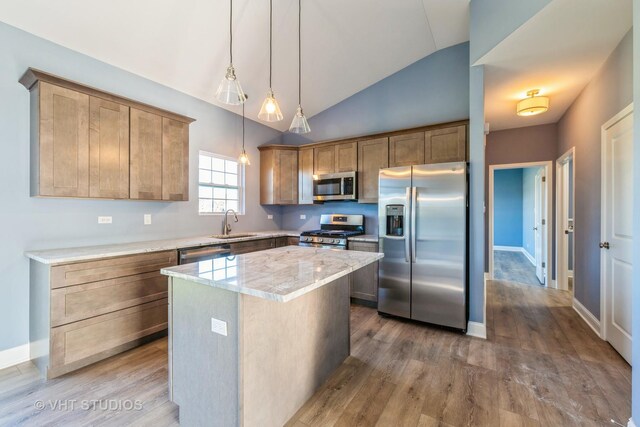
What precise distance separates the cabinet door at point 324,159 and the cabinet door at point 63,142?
2.93 m

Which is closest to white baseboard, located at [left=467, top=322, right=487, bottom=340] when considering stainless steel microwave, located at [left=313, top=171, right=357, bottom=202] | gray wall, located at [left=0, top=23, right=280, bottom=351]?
stainless steel microwave, located at [left=313, top=171, right=357, bottom=202]

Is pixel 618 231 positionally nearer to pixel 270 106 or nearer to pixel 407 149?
pixel 407 149

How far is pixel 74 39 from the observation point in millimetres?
2547

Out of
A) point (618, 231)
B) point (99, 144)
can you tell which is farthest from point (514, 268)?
point (99, 144)

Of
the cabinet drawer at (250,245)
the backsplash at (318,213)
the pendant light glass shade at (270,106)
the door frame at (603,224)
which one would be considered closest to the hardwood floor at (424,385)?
the door frame at (603,224)

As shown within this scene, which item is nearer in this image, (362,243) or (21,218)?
(21,218)

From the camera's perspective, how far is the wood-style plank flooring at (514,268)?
520 centimetres

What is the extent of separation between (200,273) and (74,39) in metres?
2.73

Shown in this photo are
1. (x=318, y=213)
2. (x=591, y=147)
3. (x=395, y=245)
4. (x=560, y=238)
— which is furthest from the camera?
(x=318, y=213)

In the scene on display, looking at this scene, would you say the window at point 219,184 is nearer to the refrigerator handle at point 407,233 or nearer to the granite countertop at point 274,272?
the granite countertop at point 274,272

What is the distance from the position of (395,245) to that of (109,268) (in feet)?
9.58

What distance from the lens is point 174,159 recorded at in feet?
10.4

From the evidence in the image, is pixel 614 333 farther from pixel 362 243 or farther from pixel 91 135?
pixel 91 135

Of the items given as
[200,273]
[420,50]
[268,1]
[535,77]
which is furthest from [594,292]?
[268,1]
